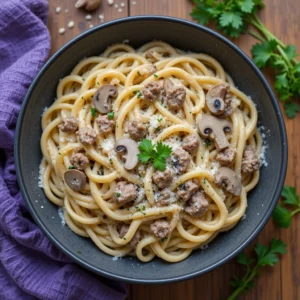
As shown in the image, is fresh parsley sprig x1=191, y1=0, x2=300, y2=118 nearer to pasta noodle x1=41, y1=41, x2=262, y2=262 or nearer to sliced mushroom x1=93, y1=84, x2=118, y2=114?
pasta noodle x1=41, y1=41, x2=262, y2=262

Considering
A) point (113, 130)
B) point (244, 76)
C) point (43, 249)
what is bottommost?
point (43, 249)

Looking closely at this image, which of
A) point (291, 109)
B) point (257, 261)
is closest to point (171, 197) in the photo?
point (257, 261)

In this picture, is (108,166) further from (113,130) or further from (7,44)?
(7,44)

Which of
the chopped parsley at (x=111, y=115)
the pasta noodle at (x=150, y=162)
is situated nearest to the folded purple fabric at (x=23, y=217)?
the pasta noodle at (x=150, y=162)

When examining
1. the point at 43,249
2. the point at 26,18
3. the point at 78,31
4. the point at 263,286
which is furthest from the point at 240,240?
the point at 26,18

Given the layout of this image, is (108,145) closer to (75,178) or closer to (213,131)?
(75,178)

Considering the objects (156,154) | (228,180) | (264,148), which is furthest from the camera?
(264,148)
